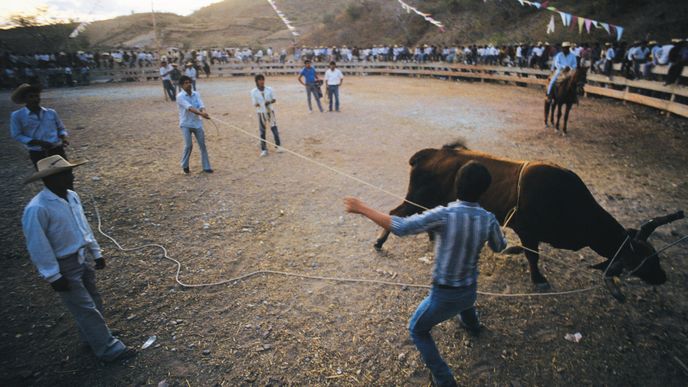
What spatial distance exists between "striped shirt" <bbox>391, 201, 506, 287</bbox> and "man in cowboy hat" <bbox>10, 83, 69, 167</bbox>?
6005 mm

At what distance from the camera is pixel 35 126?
A: 17.9 ft

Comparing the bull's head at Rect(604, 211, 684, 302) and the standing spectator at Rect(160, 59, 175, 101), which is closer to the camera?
the bull's head at Rect(604, 211, 684, 302)

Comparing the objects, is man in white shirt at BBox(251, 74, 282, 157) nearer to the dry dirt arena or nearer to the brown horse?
the dry dirt arena

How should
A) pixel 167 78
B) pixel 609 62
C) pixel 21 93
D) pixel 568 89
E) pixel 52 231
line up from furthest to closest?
1. pixel 167 78
2. pixel 609 62
3. pixel 568 89
4. pixel 21 93
5. pixel 52 231

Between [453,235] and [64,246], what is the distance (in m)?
3.11

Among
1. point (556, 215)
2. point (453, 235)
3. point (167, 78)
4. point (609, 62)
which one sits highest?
point (609, 62)

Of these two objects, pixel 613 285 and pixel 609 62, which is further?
pixel 609 62

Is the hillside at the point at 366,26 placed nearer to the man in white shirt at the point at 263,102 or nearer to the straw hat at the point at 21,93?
the man in white shirt at the point at 263,102

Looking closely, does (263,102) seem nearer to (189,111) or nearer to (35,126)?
(189,111)

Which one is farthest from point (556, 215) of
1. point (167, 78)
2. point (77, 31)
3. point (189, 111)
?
point (77, 31)

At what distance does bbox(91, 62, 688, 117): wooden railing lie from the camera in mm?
11184

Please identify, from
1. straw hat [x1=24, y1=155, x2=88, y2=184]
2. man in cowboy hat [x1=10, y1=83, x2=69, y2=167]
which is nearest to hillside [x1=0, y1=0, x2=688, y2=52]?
straw hat [x1=24, y1=155, x2=88, y2=184]

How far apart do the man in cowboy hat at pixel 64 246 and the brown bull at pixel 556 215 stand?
3.73 m

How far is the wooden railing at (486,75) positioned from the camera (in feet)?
36.7
